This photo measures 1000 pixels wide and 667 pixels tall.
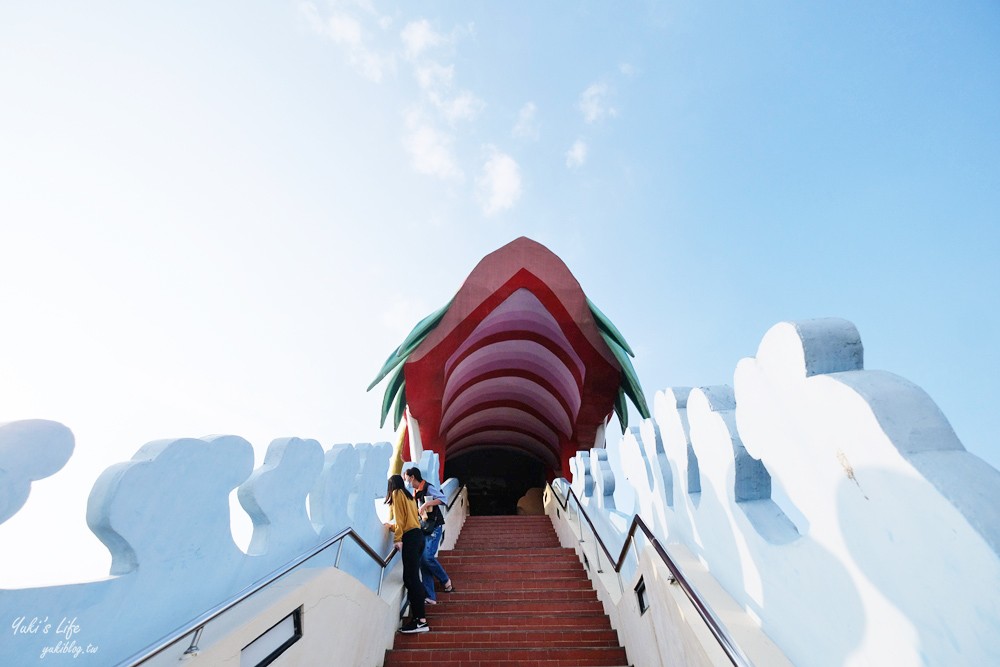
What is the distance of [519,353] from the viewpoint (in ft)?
38.0

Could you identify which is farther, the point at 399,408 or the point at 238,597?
the point at 399,408

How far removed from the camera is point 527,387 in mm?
12805

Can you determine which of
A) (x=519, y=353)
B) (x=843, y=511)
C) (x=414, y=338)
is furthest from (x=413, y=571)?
(x=519, y=353)

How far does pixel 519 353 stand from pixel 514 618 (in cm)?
809

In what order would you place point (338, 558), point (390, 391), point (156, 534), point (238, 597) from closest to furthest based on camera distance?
1. point (156, 534)
2. point (238, 597)
3. point (338, 558)
4. point (390, 391)

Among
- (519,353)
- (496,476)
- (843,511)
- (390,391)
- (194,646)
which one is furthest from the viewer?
(496,476)

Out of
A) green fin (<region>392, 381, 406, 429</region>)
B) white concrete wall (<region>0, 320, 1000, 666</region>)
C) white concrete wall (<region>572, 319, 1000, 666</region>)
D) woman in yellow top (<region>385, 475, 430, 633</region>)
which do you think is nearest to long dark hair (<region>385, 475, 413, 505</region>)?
woman in yellow top (<region>385, 475, 430, 633</region>)

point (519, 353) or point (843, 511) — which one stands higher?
point (519, 353)

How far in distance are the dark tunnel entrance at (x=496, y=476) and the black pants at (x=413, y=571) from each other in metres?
13.3

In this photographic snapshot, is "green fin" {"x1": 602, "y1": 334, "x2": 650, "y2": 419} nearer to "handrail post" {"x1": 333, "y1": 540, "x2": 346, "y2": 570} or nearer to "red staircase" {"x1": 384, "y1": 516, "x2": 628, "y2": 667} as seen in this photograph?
"red staircase" {"x1": 384, "y1": 516, "x2": 628, "y2": 667}

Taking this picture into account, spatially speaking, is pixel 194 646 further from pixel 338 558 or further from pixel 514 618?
pixel 514 618

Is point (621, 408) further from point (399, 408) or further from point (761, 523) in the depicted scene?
point (761, 523)

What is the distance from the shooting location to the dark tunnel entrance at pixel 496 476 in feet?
55.6

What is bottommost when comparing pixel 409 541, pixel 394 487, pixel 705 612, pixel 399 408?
pixel 705 612
